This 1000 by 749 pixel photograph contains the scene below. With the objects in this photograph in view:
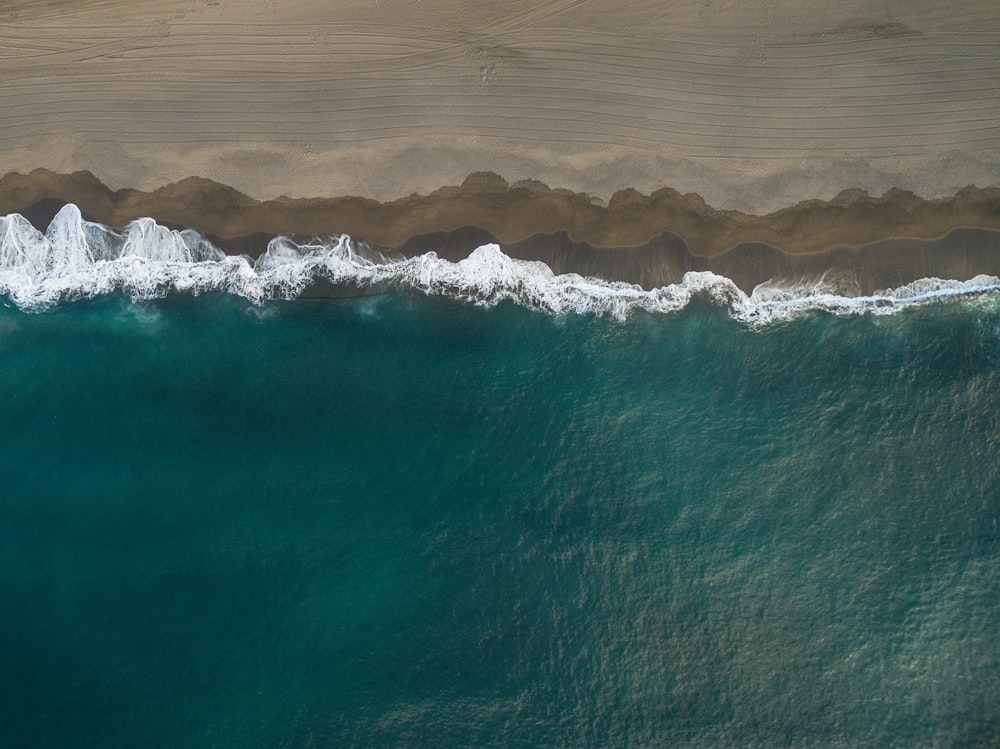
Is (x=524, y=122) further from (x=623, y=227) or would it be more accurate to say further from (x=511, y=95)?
(x=623, y=227)

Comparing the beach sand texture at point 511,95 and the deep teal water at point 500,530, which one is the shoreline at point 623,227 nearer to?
the beach sand texture at point 511,95

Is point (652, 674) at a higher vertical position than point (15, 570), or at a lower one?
lower

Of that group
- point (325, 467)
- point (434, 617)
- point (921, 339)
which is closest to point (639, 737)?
point (434, 617)

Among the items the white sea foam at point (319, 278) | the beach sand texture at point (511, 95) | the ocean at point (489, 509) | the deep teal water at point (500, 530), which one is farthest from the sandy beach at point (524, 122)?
the deep teal water at point (500, 530)

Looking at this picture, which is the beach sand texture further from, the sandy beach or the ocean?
the ocean

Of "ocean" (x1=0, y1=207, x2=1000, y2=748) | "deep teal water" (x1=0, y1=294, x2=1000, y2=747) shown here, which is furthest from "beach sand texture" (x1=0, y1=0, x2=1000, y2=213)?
"deep teal water" (x1=0, y1=294, x2=1000, y2=747)

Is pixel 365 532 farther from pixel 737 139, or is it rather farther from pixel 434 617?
pixel 737 139

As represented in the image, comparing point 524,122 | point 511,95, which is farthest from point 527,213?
point 511,95
